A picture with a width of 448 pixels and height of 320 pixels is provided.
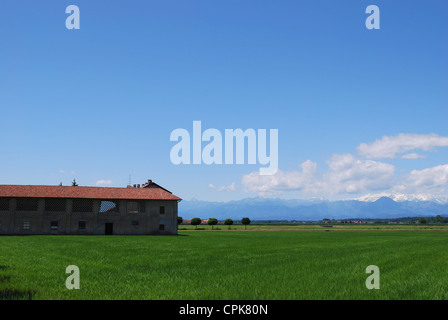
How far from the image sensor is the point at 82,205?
251 feet

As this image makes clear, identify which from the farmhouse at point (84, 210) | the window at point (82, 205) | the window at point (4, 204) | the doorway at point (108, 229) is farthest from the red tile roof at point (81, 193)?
the doorway at point (108, 229)

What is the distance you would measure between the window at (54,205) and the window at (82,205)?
190 centimetres

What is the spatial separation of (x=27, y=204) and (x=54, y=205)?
413cm

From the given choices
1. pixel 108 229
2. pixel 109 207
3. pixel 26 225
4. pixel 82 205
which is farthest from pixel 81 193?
Result: pixel 26 225

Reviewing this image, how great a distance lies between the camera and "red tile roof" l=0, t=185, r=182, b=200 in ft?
244

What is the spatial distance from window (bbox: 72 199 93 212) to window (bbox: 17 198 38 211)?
6.07 metres

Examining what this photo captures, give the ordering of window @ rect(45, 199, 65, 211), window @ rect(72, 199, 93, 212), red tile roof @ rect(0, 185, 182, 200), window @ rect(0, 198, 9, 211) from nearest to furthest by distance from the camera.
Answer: window @ rect(0, 198, 9, 211) < red tile roof @ rect(0, 185, 182, 200) < window @ rect(45, 199, 65, 211) < window @ rect(72, 199, 93, 212)

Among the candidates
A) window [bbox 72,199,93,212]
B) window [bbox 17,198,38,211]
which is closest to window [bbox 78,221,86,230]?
window [bbox 72,199,93,212]

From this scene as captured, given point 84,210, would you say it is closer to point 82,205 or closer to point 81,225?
point 82,205

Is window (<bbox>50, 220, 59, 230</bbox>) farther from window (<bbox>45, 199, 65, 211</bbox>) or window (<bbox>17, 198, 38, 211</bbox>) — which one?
window (<bbox>17, 198, 38, 211</bbox>)

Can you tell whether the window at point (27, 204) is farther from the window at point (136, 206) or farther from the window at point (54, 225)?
the window at point (136, 206)
